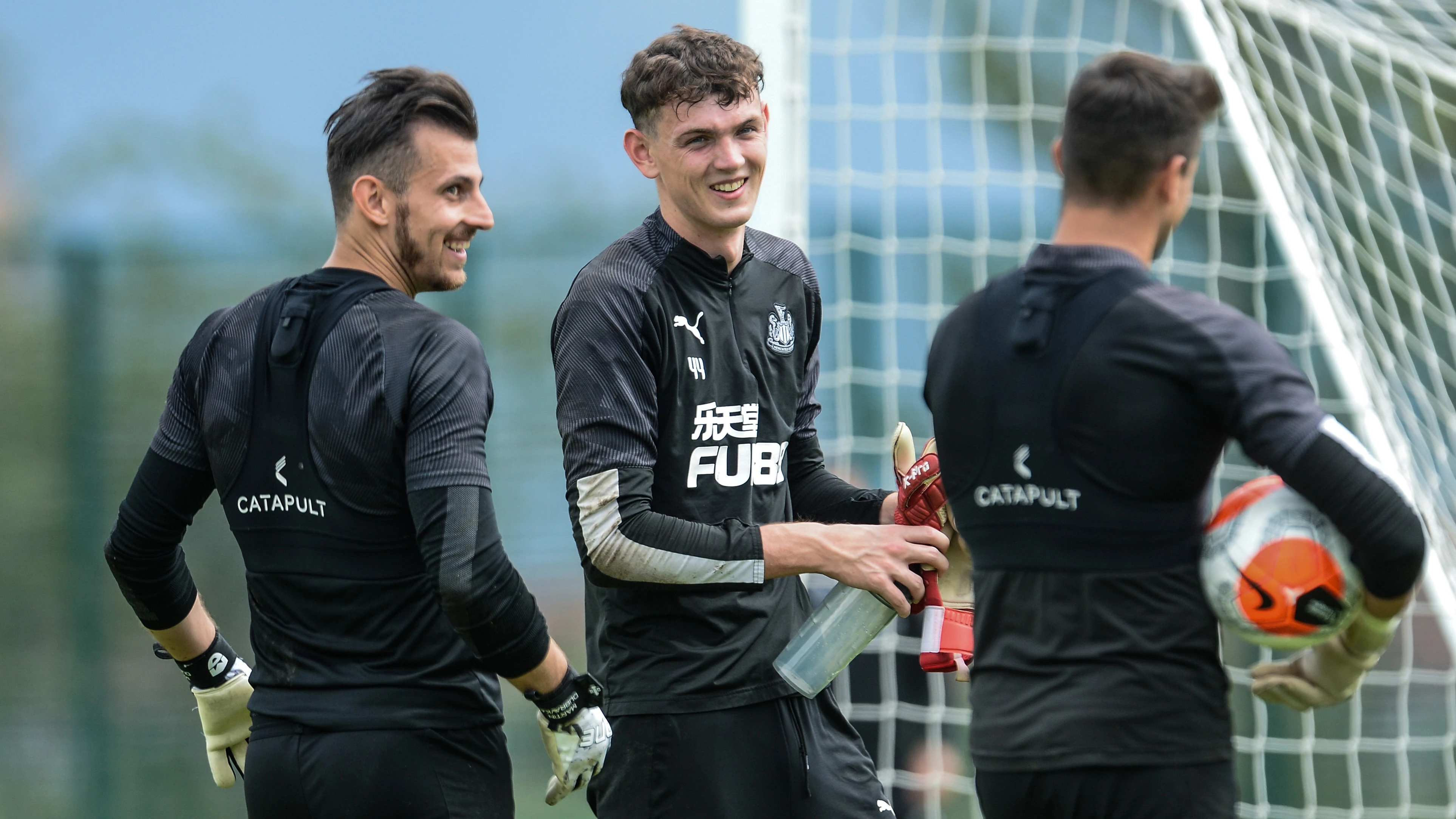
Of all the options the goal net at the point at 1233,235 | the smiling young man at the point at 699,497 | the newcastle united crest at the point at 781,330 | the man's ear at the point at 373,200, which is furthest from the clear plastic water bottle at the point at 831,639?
the goal net at the point at 1233,235

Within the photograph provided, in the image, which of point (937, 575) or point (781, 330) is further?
point (781, 330)

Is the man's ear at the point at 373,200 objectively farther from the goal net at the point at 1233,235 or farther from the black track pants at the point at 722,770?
the goal net at the point at 1233,235

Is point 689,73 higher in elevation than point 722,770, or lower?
higher

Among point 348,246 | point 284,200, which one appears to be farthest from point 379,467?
point 284,200

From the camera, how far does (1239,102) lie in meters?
5.27

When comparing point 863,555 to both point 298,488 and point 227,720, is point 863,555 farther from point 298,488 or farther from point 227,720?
point 227,720

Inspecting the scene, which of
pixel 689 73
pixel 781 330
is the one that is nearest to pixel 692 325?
pixel 781 330

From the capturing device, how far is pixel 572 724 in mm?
2762

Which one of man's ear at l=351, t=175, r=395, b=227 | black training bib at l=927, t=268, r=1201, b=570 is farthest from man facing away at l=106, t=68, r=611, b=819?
black training bib at l=927, t=268, r=1201, b=570

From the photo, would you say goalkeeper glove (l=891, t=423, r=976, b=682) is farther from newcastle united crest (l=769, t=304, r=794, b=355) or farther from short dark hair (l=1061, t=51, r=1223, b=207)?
short dark hair (l=1061, t=51, r=1223, b=207)

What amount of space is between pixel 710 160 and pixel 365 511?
1.06 m

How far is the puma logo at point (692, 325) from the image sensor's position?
3033mm

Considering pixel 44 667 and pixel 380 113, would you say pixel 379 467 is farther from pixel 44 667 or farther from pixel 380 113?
pixel 44 667

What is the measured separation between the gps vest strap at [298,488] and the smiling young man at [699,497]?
0.45 meters
